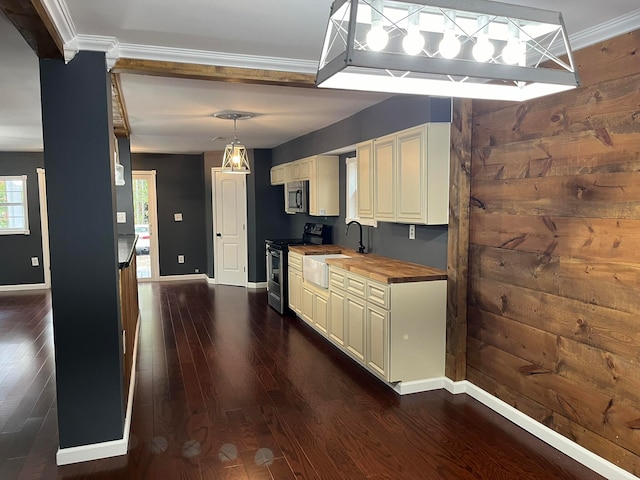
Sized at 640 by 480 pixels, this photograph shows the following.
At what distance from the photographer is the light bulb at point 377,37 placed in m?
1.57

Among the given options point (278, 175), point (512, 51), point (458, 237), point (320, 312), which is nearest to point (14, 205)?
point (278, 175)

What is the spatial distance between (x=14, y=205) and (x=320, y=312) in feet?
19.7

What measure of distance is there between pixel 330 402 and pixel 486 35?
262 cm

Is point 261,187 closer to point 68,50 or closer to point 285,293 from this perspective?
point 285,293

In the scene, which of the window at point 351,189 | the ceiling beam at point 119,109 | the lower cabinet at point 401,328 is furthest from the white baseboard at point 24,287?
the lower cabinet at point 401,328

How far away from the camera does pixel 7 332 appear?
5320mm

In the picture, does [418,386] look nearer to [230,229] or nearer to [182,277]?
[230,229]

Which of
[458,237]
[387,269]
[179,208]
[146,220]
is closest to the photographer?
[458,237]

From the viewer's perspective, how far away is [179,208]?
341 inches

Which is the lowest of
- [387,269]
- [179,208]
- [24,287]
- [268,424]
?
[268,424]

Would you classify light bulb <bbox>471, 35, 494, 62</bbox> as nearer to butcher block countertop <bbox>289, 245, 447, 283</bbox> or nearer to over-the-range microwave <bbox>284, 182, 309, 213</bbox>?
butcher block countertop <bbox>289, 245, 447, 283</bbox>

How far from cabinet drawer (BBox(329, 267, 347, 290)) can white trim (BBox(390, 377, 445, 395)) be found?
1029mm

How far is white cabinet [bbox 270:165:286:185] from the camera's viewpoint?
700cm

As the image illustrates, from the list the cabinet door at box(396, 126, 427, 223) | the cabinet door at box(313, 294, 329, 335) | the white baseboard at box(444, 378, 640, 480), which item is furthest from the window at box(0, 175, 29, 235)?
the white baseboard at box(444, 378, 640, 480)
